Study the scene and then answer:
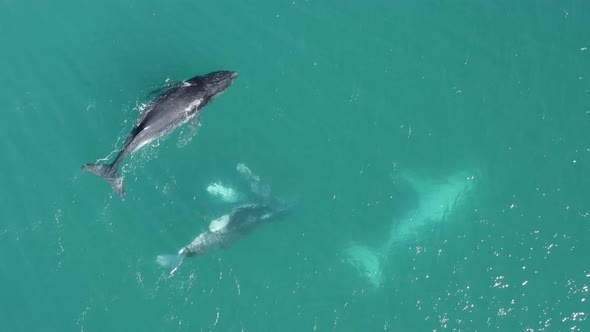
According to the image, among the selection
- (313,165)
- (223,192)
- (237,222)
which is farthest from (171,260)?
(313,165)

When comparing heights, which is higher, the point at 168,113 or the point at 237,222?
the point at 168,113

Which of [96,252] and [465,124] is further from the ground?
[465,124]

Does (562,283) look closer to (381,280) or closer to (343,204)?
(381,280)

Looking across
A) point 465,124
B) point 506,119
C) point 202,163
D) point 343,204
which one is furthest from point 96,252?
point 506,119

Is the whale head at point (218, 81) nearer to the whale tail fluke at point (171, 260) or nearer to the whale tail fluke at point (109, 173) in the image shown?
the whale tail fluke at point (109, 173)

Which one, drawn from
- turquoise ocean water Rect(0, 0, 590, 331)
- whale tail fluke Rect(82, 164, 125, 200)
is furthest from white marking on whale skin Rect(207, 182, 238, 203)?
whale tail fluke Rect(82, 164, 125, 200)

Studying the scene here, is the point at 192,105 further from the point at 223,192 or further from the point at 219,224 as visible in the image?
the point at 219,224
